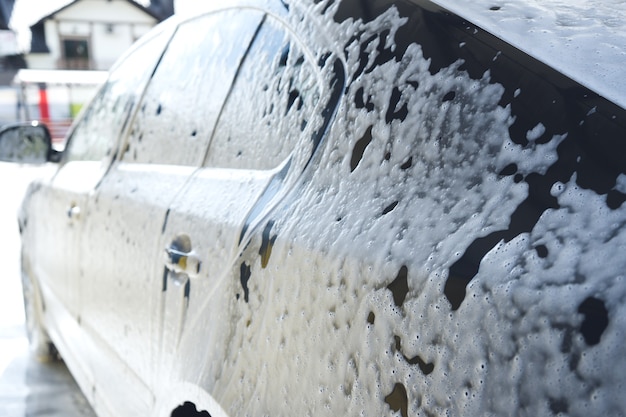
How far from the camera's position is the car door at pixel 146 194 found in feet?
5.88

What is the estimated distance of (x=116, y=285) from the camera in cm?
205

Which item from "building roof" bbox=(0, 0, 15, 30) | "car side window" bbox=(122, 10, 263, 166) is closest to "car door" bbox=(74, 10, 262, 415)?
"car side window" bbox=(122, 10, 263, 166)

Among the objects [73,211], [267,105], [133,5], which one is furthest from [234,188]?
[133,5]

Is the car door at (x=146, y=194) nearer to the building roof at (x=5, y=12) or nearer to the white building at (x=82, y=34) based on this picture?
the white building at (x=82, y=34)

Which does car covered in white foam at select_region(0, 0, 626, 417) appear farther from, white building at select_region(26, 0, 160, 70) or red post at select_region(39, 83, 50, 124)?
white building at select_region(26, 0, 160, 70)

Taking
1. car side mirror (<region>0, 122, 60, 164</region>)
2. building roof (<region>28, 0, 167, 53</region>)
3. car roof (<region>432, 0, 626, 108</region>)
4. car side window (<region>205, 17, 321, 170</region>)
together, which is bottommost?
building roof (<region>28, 0, 167, 53</region>)

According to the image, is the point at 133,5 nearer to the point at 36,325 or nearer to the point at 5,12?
the point at 5,12

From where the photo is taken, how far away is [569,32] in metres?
1.05

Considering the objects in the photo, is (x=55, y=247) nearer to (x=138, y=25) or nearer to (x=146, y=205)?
(x=146, y=205)

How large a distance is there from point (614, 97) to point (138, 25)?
3728cm

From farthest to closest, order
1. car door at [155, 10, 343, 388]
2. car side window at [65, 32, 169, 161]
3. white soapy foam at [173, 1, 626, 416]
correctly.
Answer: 1. car side window at [65, 32, 169, 161]
2. car door at [155, 10, 343, 388]
3. white soapy foam at [173, 1, 626, 416]

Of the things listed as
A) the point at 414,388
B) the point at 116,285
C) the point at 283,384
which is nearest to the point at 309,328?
the point at 283,384

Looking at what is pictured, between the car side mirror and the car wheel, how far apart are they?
72cm

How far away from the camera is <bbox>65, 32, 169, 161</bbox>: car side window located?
244 cm
